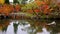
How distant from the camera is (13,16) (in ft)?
67.8

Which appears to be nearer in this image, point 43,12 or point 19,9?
point 43,12

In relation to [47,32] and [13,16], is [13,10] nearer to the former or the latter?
[13,16]

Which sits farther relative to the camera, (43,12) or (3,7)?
(3,7)

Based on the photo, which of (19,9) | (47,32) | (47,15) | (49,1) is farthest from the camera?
(19,9)

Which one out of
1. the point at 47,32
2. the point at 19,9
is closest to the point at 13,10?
the point at 19,9

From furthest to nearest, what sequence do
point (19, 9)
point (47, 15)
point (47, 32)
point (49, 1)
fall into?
point (19, 9) → point (49, 1) → point (47, 15) → point (47, 32)

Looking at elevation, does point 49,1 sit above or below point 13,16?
above

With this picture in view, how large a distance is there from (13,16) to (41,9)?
2509 millimetres

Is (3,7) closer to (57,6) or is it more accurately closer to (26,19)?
(26,19)

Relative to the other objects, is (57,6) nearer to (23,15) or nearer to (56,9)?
(56,9)

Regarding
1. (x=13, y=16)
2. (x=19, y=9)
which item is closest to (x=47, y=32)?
(x=13, y=16)

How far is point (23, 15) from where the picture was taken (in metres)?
20.6

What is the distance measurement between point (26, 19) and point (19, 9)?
2.79 meters

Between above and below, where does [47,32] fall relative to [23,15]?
above
